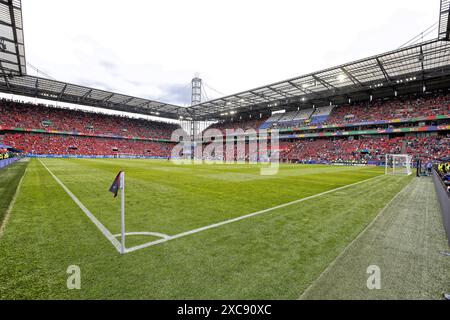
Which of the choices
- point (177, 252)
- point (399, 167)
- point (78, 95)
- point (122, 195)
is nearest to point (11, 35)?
point (122, 195)

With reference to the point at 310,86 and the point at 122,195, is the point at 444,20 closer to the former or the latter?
the point at 310,86

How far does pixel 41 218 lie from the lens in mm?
5695

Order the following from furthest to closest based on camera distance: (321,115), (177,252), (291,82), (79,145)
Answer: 1. (79,145)
2. (321,115)
3. (291,82)
4. (177,252)

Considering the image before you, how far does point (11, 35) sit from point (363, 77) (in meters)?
53.8

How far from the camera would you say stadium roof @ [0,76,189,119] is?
4738 centimetres

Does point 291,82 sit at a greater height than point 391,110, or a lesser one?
greater

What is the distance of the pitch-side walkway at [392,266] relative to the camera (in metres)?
2.81

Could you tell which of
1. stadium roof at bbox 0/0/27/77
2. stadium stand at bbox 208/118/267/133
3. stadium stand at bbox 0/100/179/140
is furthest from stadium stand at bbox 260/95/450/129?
stadium roof at bbox 0/0/27/77

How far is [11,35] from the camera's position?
2259 centimetres

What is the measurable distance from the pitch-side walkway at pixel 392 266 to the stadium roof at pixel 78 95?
203 feet

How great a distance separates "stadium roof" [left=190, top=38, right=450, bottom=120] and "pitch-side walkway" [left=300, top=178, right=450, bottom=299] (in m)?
35.0
